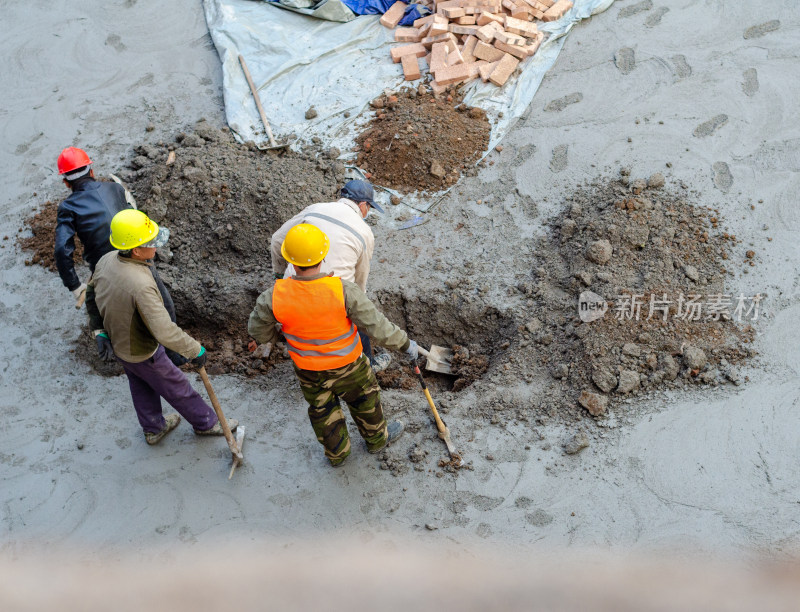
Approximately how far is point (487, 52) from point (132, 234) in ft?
14.5

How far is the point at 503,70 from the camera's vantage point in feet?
21.1

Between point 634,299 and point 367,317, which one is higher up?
point 367,317

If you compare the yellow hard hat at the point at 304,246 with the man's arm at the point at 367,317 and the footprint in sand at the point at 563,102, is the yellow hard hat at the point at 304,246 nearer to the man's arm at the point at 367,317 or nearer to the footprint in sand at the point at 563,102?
the man's arm at the point at 367,317

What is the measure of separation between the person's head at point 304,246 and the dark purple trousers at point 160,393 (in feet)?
3.95

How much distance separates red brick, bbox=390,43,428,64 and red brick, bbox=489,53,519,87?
2.86 feet

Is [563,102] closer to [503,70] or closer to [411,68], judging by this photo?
[503,70]

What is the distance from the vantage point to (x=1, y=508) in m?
4.05

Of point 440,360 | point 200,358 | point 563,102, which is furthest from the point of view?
point 563,102

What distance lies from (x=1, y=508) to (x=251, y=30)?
5374 millimetres

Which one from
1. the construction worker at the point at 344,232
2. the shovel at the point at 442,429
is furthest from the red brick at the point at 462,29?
the shovel at the point at 442,429

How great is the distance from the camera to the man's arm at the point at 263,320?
3430mm

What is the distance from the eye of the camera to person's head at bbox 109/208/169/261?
347cm

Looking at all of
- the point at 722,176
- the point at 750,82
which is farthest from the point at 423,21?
the point at 722,176

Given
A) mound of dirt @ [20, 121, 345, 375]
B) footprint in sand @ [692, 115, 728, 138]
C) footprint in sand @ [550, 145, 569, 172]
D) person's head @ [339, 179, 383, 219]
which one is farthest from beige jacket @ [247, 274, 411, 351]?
footprint in sand @ [692, 115, 728, 138]
